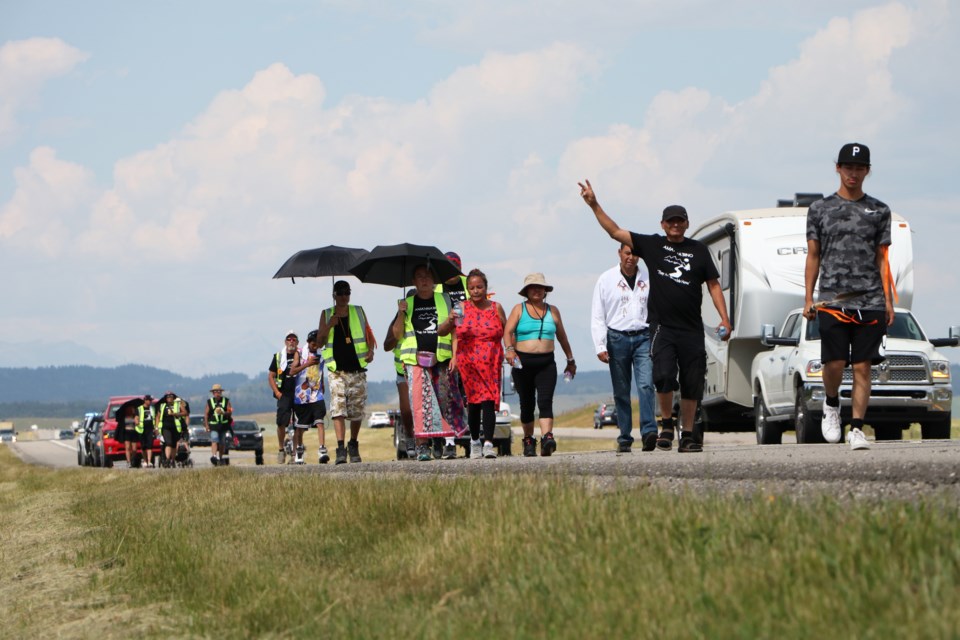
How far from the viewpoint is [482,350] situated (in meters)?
14.6

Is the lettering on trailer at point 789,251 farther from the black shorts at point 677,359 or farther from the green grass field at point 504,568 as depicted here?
the green grass field at point 504,568

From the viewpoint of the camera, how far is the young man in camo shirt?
974 cm

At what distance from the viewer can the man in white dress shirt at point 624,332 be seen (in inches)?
527

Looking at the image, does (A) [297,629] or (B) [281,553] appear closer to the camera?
(A) [297,629]

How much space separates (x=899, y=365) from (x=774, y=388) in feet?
5.66

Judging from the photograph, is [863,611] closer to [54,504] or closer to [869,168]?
[869,168]

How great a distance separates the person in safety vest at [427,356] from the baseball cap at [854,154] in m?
5.88

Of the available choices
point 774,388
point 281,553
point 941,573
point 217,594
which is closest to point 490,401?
point 774,388

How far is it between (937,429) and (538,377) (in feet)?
19.3

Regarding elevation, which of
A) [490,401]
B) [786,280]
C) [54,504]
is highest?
[786,280]

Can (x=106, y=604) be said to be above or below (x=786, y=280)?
below

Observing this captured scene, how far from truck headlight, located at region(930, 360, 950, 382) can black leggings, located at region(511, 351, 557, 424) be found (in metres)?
5.12

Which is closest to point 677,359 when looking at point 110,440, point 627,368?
point 627,368

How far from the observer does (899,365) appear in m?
17.0
